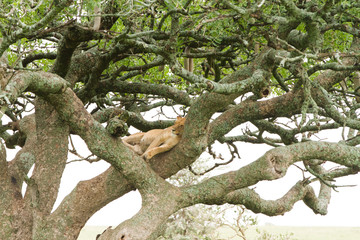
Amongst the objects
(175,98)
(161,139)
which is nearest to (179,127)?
(161,139)

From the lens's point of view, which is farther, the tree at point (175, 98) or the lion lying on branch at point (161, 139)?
the lion lying on branch at point (161, 139)

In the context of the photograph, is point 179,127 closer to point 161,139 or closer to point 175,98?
point 161,139

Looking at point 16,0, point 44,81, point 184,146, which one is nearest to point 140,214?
point 184,146

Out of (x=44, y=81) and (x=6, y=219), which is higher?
(x=44, y=81)

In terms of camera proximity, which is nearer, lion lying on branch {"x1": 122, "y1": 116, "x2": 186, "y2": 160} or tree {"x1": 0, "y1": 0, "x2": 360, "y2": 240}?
tree {"x1": 0, "y1": 0, "x2": 360, "y2": 240}

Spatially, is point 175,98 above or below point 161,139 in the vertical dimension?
above

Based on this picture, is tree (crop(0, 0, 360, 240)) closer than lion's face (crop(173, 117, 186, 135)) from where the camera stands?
Yes

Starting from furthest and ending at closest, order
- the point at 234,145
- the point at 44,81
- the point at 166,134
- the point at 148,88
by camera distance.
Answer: the point at 234,145 → the point at 148,88 → the point at 166,134 → the point at 44,81

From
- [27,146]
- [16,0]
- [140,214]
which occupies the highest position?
[16,0]

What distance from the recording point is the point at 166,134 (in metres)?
7.90

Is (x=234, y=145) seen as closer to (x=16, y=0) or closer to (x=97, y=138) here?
(x=97, y=138)

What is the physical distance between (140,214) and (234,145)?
13.2ft

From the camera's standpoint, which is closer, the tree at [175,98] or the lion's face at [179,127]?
the tree at [175,98]

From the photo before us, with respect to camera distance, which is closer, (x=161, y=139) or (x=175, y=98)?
(x=161, y=139)
